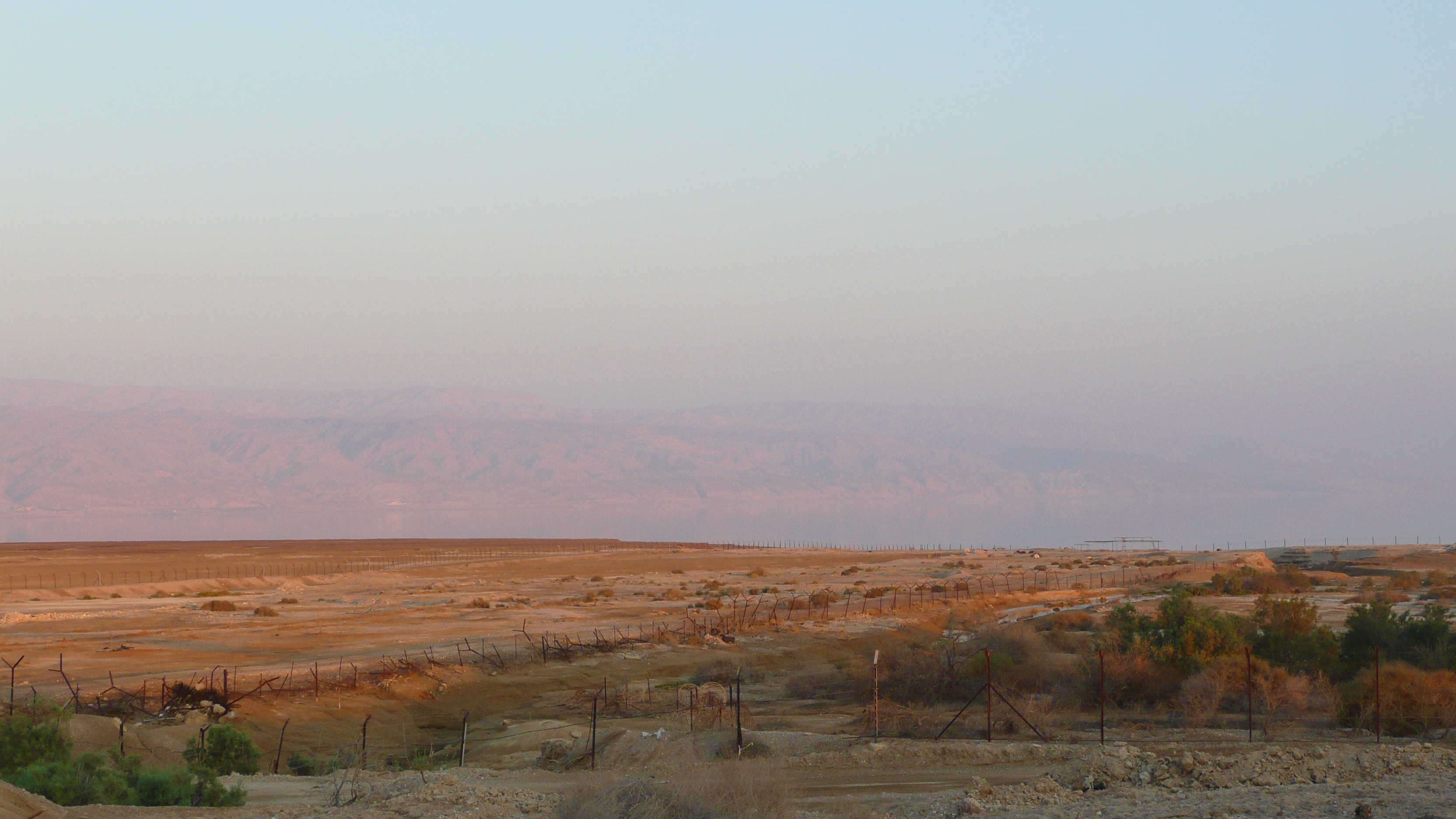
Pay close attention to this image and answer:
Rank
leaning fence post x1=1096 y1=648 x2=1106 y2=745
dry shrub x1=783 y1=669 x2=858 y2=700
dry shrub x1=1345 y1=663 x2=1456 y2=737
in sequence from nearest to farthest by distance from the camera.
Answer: leaning fence post x1=1096 y1=648 x2=1106 y2=745, dry shrub x1=1345 y1=663 x2=1456 y2=737, dry shrub x1=783 y1=669 x2=858 y2=700

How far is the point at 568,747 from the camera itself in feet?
59.6

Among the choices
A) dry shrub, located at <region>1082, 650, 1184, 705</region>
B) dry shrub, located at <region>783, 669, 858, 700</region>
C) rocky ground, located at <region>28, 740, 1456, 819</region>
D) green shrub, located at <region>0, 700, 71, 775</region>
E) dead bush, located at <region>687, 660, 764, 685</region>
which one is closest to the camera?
rocky ground, located at <region>28, 740, 1456, 819</region>

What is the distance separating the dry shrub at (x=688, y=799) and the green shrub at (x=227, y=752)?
7995 millimetres

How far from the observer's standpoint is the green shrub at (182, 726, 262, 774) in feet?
54.2

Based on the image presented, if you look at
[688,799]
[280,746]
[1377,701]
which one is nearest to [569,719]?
[280,746]

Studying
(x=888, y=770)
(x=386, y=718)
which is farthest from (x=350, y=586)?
(x=888, y=770)

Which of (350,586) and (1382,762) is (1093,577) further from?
(1382,762)

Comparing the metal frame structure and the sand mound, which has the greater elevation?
the sand mound

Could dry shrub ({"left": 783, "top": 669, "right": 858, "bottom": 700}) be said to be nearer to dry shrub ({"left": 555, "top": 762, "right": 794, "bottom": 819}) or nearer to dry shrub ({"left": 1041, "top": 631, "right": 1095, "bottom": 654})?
dry shrub ({"left": 1041, "top": 631, "right": 1095, "bottom": 654})

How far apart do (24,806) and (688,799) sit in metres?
6.43

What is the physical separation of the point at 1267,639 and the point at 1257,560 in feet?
169

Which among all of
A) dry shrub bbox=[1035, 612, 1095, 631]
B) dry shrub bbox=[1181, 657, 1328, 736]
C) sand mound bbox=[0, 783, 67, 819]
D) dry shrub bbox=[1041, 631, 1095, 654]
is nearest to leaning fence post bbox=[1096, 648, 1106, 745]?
dry shrub bbox=[1181, 657, 1328, 736]

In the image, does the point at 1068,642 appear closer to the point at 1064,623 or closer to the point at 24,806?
the point at 1064,623

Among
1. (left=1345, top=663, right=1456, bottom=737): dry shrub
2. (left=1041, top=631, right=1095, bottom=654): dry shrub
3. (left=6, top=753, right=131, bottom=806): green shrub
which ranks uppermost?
(left=1345, top=663, right=1456, bottom=737): dry shrub
